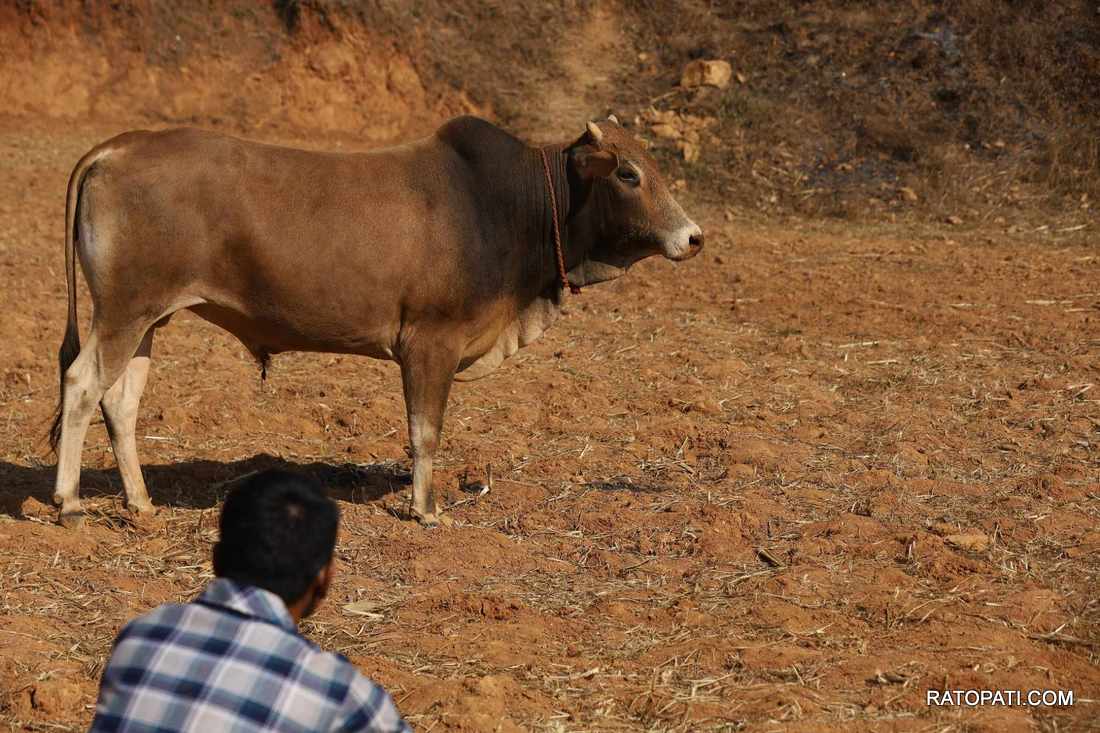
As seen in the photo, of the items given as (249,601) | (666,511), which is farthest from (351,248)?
(249,601)

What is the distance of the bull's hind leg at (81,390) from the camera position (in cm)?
626

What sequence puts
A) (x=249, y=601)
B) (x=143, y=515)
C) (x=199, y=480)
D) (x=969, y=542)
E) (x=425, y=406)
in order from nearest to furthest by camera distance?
1. (x=249, y=601)
2. (x=969, y=542)
3. (x=143, y=515)
4. (x=425, y=406)
5. (x=199, y=480)

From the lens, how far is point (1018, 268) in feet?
39.5

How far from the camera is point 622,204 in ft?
23.1

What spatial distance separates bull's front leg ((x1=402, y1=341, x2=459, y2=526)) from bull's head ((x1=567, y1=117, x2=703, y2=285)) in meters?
1.09

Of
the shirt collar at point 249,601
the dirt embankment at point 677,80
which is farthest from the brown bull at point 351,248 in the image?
the dirt embankment at point 677,80

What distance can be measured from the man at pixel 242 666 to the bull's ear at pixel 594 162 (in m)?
4.32

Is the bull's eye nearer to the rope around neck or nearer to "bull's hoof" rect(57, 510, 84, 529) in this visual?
the rope around neck

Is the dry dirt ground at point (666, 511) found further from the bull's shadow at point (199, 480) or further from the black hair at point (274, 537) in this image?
the black hair at point (274, 537)

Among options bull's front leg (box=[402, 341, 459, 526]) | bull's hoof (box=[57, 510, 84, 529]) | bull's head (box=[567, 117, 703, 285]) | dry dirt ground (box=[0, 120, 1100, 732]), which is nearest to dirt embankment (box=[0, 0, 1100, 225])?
dry dirt ground (box=[0, 120, 1100, 732])

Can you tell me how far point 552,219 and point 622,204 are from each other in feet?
1.25

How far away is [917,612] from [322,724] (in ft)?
11.0

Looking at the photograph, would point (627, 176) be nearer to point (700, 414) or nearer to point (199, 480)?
point (700, 414)

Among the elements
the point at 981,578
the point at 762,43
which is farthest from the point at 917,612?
the point at 762,43
